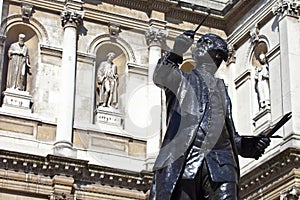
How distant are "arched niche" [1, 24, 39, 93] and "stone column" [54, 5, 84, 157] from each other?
2.38 ft

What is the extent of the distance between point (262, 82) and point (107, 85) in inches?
156

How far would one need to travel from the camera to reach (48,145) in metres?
18.4

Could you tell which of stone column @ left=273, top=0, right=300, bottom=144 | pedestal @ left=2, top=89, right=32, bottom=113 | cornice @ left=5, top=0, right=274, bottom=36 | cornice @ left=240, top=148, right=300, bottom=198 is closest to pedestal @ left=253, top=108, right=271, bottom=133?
stone column @ left=273, top=0, right=300, bottom=144

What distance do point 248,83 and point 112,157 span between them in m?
4.10

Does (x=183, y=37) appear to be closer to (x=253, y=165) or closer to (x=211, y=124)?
(x=211, y=124)

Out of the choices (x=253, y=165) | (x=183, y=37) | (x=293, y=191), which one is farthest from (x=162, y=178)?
(x=253, y=165)

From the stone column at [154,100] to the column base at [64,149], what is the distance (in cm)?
200

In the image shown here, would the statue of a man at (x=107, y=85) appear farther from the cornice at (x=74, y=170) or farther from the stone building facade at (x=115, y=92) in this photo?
the cornice at (x=74, y=170)

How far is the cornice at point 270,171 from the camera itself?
16797 millimetres

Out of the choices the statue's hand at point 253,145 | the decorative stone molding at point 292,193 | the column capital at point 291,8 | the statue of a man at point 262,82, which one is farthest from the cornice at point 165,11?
the statue's hand at point 253,145

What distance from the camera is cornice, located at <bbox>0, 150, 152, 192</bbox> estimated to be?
17484 millimetres

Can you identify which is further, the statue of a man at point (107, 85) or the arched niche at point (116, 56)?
the arched niche at point (116, 56)

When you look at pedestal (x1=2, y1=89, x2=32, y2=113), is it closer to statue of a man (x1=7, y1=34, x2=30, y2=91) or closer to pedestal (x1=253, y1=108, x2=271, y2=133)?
statue of a man (x1=7, y1=34, x2=30, y2=91)

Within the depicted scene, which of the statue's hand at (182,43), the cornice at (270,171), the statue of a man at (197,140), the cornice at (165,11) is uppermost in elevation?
the cornice at (165,11)
